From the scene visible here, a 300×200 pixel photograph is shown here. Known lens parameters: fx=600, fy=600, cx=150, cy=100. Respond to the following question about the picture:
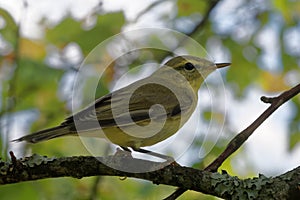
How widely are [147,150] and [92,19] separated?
1.70 m

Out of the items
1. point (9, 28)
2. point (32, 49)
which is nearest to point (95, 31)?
point (9, 28)

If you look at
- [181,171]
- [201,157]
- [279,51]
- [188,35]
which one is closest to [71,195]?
[201,157]

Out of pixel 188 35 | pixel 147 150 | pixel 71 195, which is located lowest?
pixel 147 150

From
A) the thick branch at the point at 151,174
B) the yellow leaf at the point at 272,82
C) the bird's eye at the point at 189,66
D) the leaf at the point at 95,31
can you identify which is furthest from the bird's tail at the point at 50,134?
the yellow leaf at the point at 272,82

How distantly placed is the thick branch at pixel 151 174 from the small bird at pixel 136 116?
1.65 feet

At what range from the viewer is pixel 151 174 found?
2.19 m

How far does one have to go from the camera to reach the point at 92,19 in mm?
4359

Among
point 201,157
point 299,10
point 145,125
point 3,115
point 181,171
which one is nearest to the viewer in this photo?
point 181,171

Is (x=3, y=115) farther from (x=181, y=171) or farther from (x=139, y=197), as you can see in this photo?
(x=181, y=171)

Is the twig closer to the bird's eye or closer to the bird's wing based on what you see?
the bird's wing

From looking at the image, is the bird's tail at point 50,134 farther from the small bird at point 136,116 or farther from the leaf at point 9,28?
the leaf at point 9,28

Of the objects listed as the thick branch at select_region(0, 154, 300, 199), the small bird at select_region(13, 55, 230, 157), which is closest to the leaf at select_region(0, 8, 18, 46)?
the small bird at select_region(13, 55, 230, 157)

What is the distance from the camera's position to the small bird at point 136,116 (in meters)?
2.79

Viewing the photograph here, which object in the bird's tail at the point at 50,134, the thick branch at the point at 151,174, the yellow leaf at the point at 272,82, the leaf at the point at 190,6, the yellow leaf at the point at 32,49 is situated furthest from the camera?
the yellow leaf at the point at 272,82
